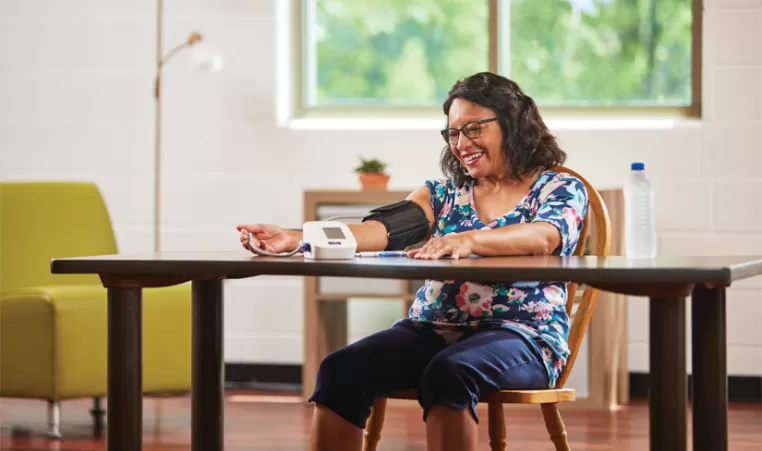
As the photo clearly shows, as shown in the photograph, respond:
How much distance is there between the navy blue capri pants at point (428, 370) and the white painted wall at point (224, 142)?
7.66 feet

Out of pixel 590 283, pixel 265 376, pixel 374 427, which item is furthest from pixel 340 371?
pixel 265 376

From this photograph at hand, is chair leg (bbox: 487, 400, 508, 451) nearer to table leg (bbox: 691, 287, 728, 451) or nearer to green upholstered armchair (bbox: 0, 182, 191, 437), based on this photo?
table leg (bbox: 691, 287, 728, 451)

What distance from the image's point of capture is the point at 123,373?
188 cm

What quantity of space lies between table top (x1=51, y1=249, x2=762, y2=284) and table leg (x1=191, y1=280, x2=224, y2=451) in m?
0.24

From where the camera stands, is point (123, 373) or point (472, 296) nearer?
point (123, 373)

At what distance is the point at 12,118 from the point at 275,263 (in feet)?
10.6

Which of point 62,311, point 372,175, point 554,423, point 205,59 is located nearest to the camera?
point 554,423

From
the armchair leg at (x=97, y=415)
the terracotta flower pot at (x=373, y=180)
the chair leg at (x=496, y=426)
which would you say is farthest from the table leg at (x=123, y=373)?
the terracotta flower pot at (x=373, y=180)

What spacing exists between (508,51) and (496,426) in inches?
101

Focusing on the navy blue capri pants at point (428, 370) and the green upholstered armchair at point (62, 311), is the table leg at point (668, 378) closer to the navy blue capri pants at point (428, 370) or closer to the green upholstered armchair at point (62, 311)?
the navy blue capri pants at point (428, 370)

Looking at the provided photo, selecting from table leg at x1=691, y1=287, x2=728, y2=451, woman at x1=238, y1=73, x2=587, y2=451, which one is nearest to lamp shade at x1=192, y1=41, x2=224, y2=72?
woman at x1=238, y1=73, x2=587, y2=451

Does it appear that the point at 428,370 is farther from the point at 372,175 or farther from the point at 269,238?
the point at 372,175

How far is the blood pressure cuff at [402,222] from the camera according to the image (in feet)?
Answer: 7.16

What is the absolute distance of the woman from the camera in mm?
1834
